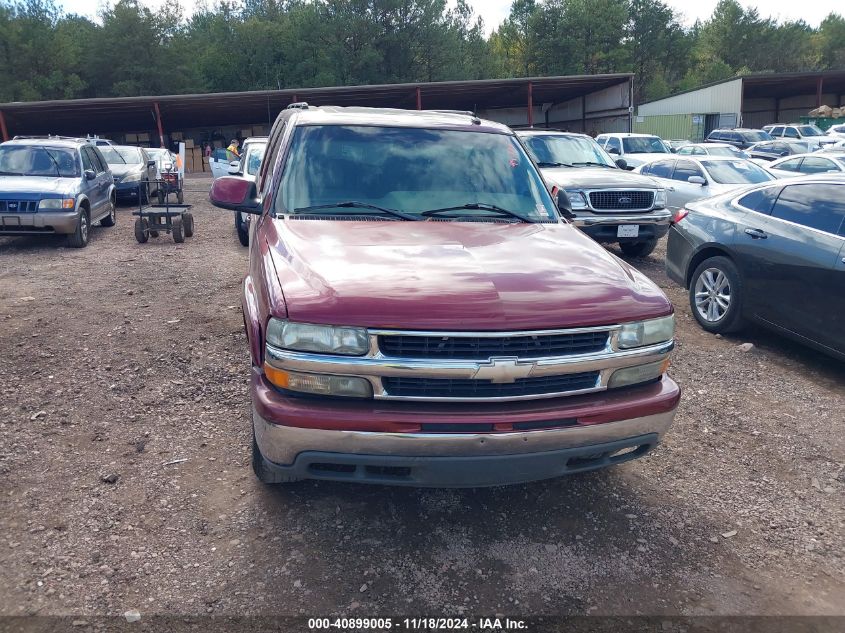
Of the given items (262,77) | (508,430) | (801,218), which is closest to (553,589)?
(508,430)

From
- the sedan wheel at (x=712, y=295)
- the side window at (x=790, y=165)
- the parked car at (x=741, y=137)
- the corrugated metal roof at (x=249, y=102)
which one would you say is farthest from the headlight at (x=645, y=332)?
the parked car at (x=741, y=137)

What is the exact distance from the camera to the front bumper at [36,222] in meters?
10.3

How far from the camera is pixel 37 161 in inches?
445

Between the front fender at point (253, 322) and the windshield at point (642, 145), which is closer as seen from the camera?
the front fender at point (253, 322)

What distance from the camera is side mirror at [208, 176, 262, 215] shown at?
4371mm

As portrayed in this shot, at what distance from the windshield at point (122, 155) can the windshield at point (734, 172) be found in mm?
13911

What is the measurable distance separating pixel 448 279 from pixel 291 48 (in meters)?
58.9

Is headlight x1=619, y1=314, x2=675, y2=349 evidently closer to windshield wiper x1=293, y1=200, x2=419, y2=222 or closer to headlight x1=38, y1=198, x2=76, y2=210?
windshield wiper x1=293, y1=200, x2=419, y2=222

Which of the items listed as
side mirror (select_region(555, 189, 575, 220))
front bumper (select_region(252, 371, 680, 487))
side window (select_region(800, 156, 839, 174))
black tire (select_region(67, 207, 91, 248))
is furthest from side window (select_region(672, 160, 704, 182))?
front bumper (select_region(252, 371, 680, 487))

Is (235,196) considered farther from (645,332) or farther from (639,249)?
(639,249)

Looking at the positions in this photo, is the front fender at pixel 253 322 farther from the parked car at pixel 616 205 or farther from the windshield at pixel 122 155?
the windshield at pixel 122 155

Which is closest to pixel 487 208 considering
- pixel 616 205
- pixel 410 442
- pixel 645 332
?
pixel 645 332

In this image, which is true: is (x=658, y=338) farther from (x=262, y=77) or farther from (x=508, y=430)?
(x=262, y=77)

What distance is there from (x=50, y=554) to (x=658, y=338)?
2.99 m
